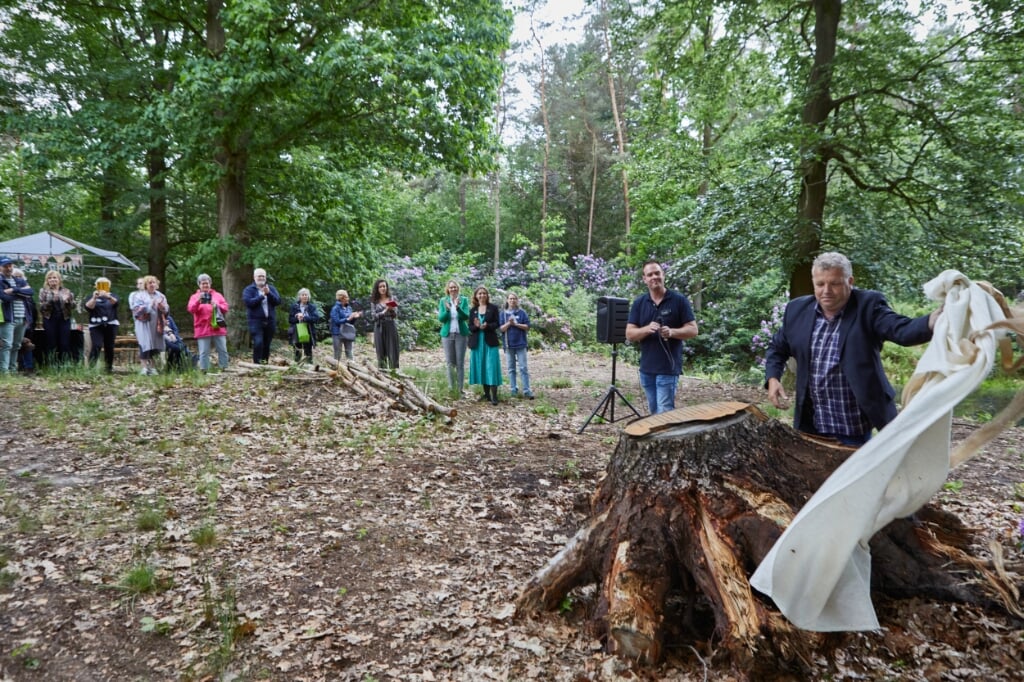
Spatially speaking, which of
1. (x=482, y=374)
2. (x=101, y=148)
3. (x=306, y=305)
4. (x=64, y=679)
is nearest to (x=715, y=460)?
(x=64, y=679)

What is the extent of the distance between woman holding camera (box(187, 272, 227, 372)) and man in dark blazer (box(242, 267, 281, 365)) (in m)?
0.45

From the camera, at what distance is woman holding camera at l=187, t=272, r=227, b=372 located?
29.7 ft

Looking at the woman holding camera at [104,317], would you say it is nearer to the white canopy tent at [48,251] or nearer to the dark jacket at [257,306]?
the dark jacket at [257,306]

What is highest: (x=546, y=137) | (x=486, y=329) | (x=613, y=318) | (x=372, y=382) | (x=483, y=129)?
(x=546, y=137)

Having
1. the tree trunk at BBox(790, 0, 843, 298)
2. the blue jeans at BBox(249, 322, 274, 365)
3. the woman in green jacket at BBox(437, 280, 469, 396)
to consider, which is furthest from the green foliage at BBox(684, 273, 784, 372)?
the blue jeans at BBox(249, 322, 274, 365)

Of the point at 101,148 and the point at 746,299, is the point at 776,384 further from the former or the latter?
the point at 746,299

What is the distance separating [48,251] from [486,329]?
9.23 metres

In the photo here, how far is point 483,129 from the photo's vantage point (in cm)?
1153

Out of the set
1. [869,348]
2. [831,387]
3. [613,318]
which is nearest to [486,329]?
[613,318]

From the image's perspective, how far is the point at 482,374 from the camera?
867 cm

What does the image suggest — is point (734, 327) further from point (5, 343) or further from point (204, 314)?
point (5, 343)

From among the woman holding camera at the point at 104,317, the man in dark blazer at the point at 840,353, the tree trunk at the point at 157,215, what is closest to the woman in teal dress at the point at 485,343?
the man in dark blazer at the point at 840,353

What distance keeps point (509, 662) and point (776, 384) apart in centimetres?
210

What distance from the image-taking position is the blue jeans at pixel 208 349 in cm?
924
